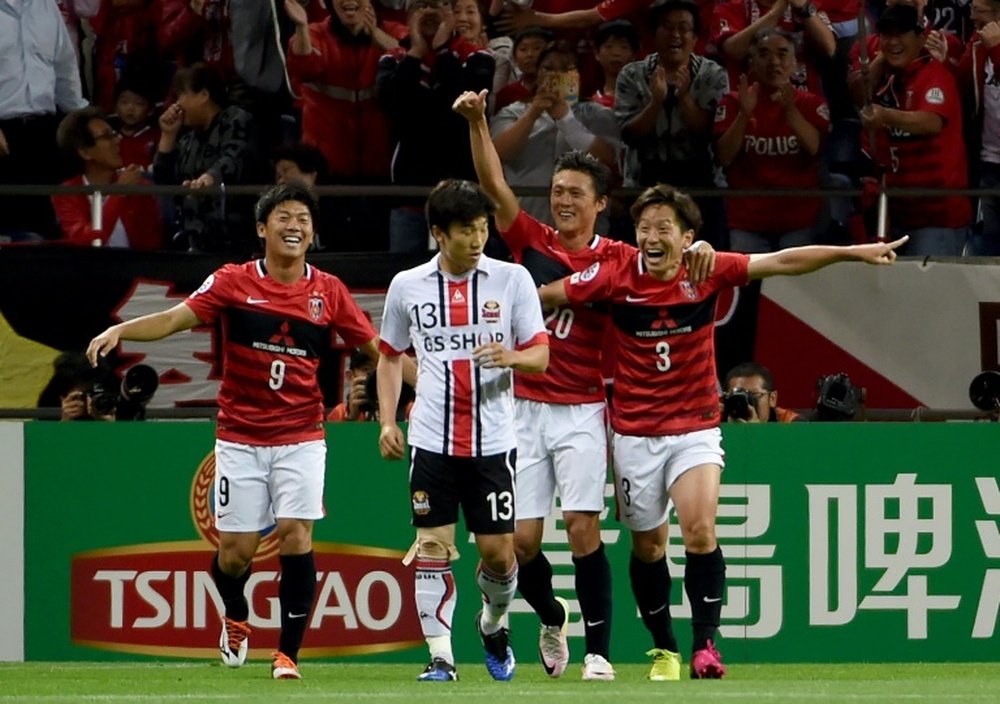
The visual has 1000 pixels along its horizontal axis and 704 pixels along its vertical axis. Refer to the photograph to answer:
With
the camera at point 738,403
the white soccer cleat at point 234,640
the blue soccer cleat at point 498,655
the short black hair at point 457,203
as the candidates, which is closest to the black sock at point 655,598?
the blue soccer cleat at point 498,655

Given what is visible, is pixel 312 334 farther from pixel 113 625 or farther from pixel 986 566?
pixel 986 566

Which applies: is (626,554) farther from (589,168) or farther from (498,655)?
(589,168)

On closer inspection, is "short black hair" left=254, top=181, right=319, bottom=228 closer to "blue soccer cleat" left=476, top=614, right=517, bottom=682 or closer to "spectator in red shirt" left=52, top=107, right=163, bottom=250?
"blue soccer cleat" left=476, top=614, right=517, bottom=682

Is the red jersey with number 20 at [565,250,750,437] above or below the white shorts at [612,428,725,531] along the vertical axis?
above

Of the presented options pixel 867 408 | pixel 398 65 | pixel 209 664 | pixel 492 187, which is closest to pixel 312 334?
pixel 492 187

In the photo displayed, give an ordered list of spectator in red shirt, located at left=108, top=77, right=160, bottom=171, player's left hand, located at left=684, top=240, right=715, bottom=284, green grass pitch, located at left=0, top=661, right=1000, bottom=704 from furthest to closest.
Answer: spectator in red shirt, located at left=108, top=77, right=160, bottom=171
player's left hand, located at left=684, top=240, right=715, bottom=284
green grass pitch, located at left=0, top=661, right=1000, bottom=704

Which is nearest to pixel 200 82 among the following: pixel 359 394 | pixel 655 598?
pixel 359 394

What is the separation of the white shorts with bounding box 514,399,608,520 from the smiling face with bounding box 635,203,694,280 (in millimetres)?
720

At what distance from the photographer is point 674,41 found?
12133 millimetres

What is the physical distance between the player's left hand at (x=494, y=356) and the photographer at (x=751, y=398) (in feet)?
10.7

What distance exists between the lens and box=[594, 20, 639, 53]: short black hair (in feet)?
41.2

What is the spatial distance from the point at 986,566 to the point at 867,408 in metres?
1.24

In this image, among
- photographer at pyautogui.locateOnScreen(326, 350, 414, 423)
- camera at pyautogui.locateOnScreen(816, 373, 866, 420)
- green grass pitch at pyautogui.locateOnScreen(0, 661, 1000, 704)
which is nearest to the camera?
green grass pitch at pyautogui.locateOnScreen(0, 661, 1000, 704)

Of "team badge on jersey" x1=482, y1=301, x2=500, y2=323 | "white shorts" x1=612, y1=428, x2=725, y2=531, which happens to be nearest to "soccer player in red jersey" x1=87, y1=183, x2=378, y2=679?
"team badge on jersey" x1=482, y1=301, x2=500, y2=323
